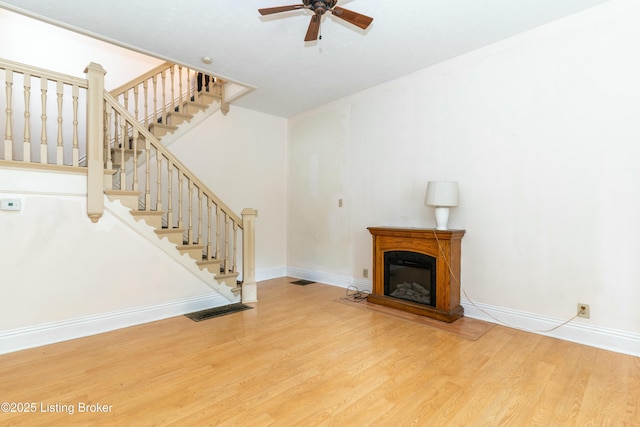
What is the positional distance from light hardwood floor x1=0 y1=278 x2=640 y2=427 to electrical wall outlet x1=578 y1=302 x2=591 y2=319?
0.29m

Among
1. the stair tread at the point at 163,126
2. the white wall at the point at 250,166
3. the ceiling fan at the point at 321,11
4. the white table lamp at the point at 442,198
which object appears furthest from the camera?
the white wall at the point at 250,166

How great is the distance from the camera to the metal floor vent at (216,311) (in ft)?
11.3

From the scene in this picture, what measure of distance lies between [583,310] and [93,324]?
4.46 m

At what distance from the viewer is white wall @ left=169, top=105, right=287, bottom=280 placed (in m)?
4.76

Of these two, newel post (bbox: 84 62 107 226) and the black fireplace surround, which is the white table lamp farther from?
newel post (bbox: 84 62 107 226)

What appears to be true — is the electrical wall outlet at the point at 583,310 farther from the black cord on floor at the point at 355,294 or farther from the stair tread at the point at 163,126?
the stair tread at the point at 163,126

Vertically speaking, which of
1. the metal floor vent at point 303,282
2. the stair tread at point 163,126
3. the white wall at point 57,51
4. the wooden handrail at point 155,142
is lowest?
the metal floor vent at point 303,282

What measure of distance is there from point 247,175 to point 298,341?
126 inches

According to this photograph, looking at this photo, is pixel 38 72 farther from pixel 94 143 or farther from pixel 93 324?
pixel 93 324

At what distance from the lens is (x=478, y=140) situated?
3.42 metres

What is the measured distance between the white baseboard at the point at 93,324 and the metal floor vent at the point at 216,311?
3.5 inches

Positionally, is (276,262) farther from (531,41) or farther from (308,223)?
(531,41)

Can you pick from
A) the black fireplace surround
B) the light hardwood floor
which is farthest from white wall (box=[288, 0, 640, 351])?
the light hardwood floor

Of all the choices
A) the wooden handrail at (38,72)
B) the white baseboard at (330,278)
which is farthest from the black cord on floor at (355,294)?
the wooden handrail at (38,72)
